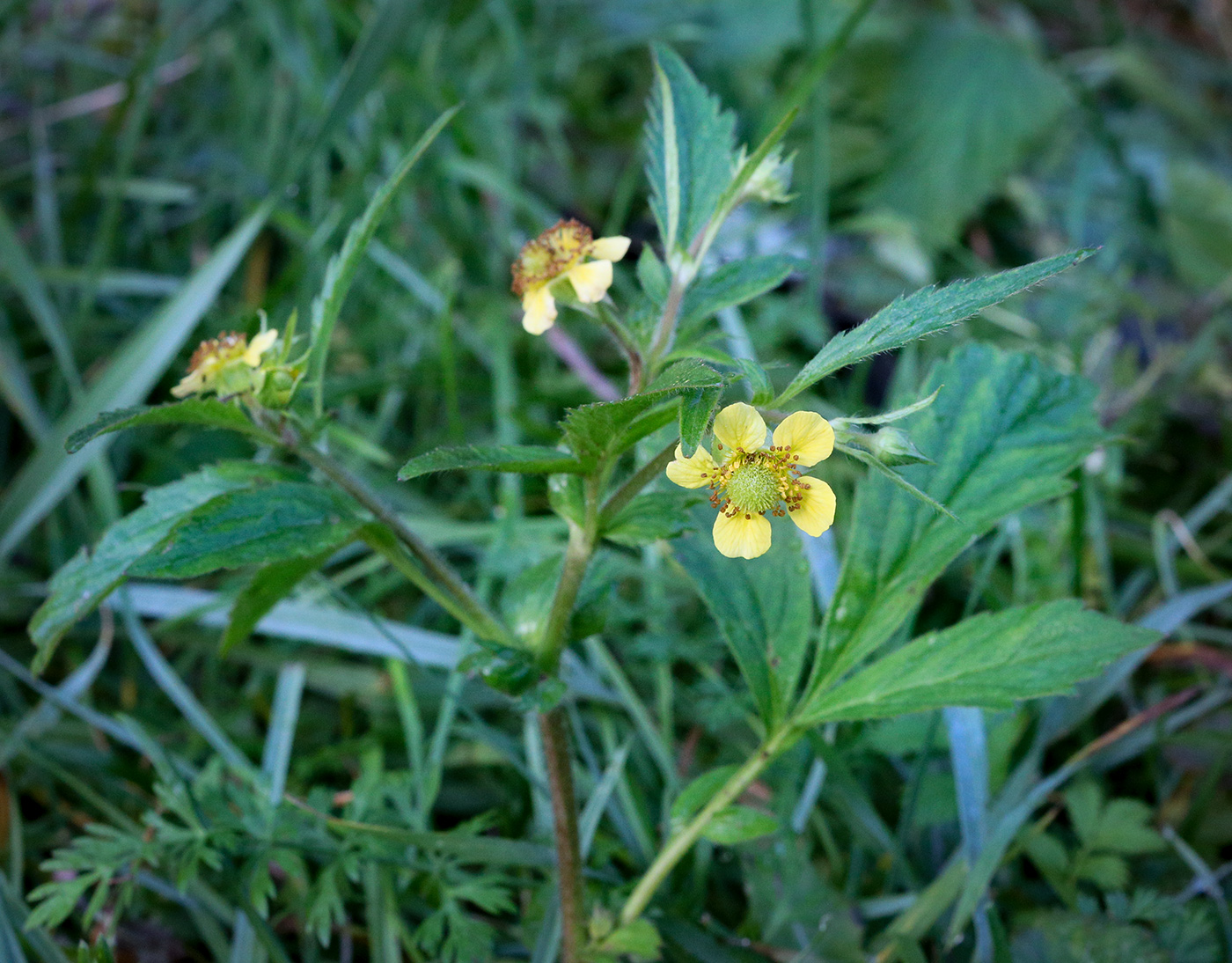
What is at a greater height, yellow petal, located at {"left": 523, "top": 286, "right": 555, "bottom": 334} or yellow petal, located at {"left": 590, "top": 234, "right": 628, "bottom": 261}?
yellow petal, located at {"left": 590, "top": 234, "right": 628, "bottom": 261}

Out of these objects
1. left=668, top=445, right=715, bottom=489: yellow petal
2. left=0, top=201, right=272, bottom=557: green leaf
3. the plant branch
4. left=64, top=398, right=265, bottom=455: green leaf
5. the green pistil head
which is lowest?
the green pistil head

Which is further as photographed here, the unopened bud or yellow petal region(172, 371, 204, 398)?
yellow petal region(172, 371, 204, 398)

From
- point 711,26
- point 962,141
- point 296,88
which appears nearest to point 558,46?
point 711,26

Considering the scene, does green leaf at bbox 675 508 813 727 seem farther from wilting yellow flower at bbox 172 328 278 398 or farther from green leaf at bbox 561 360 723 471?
wilting yellow flower at bbox 172 328 278 398

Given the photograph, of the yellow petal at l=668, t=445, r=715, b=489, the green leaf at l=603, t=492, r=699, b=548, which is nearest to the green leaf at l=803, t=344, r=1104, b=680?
the green leaf at l=603, t=492, r=699, b=548

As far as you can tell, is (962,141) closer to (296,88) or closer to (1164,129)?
(1164,129)

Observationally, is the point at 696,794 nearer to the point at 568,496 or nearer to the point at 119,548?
the point at 568,496

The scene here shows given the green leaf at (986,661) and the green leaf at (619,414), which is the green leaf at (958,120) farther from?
the green leaf at (619,414)
